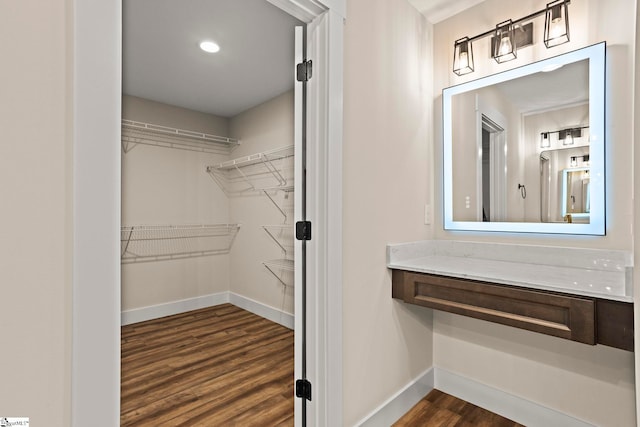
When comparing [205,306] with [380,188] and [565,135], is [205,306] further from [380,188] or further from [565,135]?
[565,135]

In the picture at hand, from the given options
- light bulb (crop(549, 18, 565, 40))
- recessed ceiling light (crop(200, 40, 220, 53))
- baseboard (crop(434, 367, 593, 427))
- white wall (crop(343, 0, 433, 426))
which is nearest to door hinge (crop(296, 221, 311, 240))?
white wall (crop(343, 0, 433, 426))

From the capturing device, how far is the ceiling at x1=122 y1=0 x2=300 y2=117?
2.06 metres

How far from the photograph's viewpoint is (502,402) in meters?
1.85

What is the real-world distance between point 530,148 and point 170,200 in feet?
11.3

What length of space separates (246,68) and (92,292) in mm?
2505

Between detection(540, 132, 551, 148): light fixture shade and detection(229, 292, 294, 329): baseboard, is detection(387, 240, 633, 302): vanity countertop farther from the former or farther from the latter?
detection(229, 292, 294, 329): baseboard

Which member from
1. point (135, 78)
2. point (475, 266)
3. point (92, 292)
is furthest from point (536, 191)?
point (135, 78)

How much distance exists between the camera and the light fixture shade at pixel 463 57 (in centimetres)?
202

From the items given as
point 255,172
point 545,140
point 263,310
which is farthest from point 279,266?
point 545,140

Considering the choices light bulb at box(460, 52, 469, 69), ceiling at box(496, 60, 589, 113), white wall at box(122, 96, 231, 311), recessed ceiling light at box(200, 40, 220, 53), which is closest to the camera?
ceiling at box(496, 60, 589, 113)

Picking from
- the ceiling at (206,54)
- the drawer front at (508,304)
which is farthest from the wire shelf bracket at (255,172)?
the drawer front at (508,304)

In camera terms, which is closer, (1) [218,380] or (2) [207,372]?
(1) [218,380]

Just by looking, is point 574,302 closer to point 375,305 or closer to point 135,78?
point 375,305

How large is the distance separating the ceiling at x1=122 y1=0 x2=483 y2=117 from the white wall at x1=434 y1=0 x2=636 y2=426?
1.44 ft
